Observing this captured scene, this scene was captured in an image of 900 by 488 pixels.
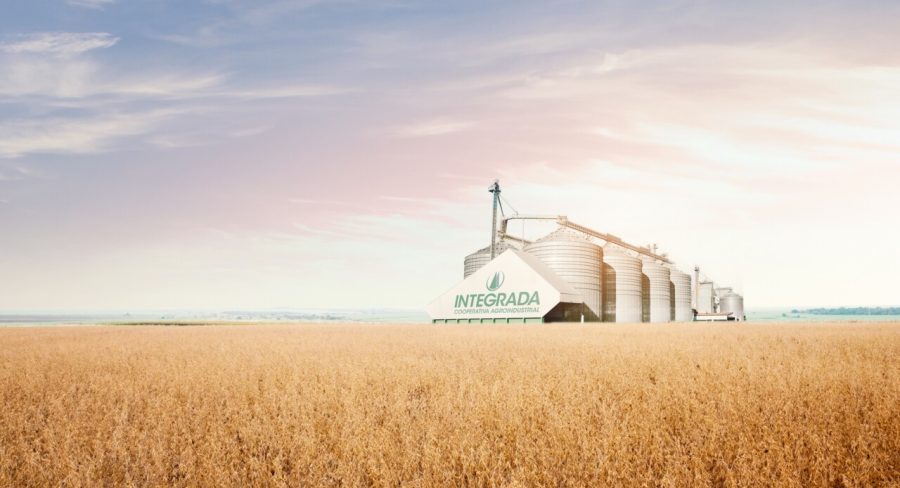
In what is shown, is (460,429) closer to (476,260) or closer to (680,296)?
(476,260)

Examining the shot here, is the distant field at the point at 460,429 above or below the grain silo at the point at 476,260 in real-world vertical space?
below

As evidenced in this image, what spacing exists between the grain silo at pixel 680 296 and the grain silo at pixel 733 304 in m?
21.5

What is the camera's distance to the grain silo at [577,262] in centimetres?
6212

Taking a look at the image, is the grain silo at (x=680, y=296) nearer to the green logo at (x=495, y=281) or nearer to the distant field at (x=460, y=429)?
the green logo at (x=495, y=281)

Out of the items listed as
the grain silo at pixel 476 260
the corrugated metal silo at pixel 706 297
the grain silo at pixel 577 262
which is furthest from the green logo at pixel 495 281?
the corrugated metal silo at pixel 706 297

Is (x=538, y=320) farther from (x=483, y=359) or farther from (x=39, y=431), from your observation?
(x=39, y=431)

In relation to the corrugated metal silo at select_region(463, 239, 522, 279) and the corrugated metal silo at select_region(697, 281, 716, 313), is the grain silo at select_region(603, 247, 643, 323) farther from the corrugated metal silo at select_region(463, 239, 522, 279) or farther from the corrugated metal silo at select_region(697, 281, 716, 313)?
the corrugated metal silo at select_region(697, 281, 716, 313)

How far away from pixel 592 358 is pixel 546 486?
1094 centimetres

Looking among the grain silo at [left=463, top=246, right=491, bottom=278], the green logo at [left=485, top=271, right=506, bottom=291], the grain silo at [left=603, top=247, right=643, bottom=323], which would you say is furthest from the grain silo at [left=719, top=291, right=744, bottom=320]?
the green logo at [left=485, top=271, right=506, bottom=291]

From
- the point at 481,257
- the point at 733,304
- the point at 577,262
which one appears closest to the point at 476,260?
the point at 481,257

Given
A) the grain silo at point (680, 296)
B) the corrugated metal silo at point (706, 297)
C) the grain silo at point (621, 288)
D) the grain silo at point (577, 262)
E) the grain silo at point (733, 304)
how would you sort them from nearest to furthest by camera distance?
the grain silo at point (577, 262) → the grain silo at point (621, 288) → the grain silo at point (680, 296) → the corrugated metal silo at point (706, 297) → the grain silo at point (733, 304)

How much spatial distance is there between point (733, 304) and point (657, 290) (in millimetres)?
38775

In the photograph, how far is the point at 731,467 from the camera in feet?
18.5

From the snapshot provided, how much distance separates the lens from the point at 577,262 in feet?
205
